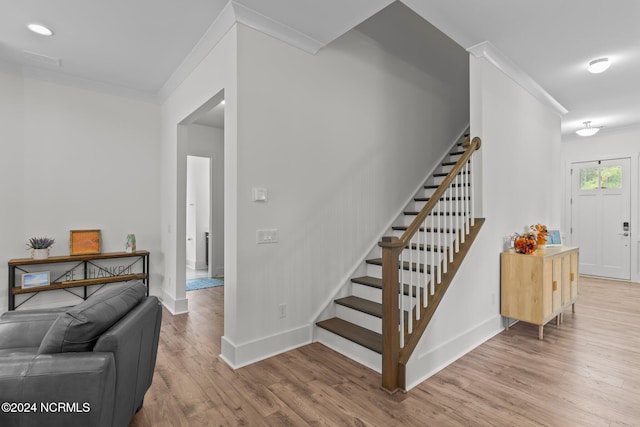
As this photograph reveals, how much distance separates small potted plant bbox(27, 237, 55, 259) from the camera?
368cm

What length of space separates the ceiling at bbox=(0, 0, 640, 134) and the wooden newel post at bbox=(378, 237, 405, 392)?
1918 millimetres

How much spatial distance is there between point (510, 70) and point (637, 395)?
3179 mm

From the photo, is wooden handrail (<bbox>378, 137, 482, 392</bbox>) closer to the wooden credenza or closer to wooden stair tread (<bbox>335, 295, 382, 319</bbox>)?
wooden stair tread (<bbox>335, 295, 382, 319</bbox>)

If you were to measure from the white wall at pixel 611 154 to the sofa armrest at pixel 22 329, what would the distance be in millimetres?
8362

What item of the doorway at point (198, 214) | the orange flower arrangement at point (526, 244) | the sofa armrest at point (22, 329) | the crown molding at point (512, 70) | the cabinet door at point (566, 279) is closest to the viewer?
the sofa armrest at point (22, 329)

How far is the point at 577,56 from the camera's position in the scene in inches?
134

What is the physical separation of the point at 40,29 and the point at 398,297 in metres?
3.91

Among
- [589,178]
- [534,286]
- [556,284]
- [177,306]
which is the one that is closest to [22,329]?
[177,306]

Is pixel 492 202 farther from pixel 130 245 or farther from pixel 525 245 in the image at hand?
pixel 130 245

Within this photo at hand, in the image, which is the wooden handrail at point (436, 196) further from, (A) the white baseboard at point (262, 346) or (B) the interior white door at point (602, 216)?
(B) the interior white door at point (602, 216)

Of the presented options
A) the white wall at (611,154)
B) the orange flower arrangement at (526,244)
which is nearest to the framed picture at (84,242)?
the orange flower arrangement at (526,244)

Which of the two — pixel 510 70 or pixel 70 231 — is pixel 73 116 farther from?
pixel 510 70

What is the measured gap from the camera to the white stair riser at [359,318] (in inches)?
115

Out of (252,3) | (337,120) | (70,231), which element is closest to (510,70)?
(337,120)
